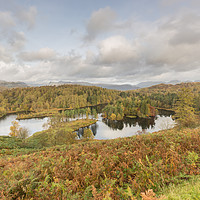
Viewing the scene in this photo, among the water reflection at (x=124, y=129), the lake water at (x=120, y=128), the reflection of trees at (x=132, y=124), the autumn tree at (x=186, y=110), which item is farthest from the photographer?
the reflection of trees at (x=132, y=124)

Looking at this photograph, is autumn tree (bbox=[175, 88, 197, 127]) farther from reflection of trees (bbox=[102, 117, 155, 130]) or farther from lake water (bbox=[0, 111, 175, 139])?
reflection of trees (bbox=[102, 117, 155, 130])

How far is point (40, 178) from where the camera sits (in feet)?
15.7

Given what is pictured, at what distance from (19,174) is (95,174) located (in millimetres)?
3536

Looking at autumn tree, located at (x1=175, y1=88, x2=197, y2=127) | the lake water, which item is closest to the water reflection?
the lake water

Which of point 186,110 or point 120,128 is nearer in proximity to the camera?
point 186,110

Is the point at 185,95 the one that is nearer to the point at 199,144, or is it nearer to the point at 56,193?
the point at 199,144

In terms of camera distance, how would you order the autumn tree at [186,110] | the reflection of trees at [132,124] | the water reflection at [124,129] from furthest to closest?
1. the reflection of trees at [132,124]
2. the water reflection at [124,129]
3. the autumn tree at [186,110]

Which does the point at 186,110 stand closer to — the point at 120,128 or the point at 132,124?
the point at 120,128

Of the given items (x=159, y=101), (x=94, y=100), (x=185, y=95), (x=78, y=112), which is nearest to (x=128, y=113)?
(x=78, y=112)

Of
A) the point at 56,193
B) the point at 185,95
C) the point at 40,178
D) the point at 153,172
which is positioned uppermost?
the point at 185,95

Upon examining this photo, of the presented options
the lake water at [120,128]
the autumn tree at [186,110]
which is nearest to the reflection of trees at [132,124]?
the lake water at [120,128]

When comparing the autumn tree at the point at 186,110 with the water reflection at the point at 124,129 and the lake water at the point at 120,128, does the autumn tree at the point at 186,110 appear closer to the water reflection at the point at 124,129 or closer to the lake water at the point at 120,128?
the water reflection at the point at 124,129

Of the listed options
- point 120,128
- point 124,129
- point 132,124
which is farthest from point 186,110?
point 132,124

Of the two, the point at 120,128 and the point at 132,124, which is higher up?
the point at 132,124
